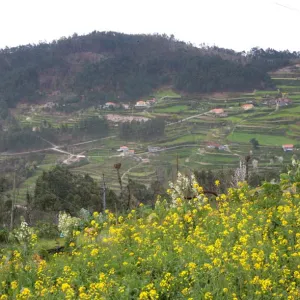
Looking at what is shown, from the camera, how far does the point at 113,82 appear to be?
228 feet

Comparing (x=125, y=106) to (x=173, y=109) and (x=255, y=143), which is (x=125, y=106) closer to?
(x=173, y=109)

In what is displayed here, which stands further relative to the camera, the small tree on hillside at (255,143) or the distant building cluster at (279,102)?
the distant building cluster at (279,102)

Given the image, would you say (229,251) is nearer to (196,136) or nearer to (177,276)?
(177,276)

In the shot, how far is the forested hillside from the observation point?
6294 cm

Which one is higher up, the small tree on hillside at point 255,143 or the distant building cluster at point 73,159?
the small tree on hillside at point 255,143

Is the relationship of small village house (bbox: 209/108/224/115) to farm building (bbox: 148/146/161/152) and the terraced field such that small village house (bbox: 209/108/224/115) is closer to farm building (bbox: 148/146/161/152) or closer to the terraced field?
the terraced field

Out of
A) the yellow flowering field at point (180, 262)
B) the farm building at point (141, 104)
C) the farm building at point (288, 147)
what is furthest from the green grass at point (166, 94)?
the yellow flowering field at point (180, 262)

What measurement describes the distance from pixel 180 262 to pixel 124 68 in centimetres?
6900

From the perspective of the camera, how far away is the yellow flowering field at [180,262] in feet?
8.88

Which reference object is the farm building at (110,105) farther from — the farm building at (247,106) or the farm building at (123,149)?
the farm building at (247,106)

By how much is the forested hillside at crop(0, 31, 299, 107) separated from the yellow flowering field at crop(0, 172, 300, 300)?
56715mm

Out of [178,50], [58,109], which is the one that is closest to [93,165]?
[58,109]

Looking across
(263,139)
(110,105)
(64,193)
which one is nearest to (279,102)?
(263,139)

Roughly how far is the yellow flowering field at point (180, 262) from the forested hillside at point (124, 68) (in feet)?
186
